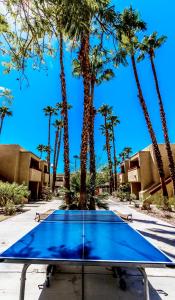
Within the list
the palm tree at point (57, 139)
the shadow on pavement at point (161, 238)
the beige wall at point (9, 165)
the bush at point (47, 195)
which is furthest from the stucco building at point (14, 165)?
the shadow on pavement at point (161, 238)

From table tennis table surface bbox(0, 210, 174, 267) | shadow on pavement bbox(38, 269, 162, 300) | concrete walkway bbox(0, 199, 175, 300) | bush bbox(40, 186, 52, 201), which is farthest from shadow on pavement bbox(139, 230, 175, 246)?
bush bbox(40, 186, 52, 201)

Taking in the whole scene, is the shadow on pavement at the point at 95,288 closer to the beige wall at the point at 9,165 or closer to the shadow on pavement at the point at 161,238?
the shadow on pavement at the point at 161,238

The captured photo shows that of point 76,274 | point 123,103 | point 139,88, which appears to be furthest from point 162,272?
point 123,103

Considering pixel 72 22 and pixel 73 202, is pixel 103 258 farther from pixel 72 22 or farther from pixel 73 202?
pixel 73 202

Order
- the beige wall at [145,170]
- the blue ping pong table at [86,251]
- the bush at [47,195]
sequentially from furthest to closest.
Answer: the bush at [47,195] → the beige wall at [145,170] → the blue ping pong table at [86,251]

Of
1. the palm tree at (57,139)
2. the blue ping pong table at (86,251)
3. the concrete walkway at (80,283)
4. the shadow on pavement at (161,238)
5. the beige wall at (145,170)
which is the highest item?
the palm tree at (57,139)

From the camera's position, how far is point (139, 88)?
17.9m

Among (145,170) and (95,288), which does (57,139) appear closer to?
(145,170)

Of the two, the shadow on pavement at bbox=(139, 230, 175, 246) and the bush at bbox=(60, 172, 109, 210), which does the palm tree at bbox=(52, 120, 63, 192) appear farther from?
the shadow on pavement at bbox=(139, 230, 175, 246)

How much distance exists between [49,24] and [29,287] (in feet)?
20.5

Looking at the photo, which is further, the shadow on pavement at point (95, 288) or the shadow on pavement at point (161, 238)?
the shadow on pavement at point (161, 238)

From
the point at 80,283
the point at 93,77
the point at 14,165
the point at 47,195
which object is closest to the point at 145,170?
the point at 93,77

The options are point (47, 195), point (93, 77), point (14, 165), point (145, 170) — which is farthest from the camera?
point (47, 195)

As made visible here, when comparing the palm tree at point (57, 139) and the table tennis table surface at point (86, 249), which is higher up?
the palm tree at point (57, 139)
